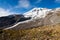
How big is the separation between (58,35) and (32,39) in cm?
301

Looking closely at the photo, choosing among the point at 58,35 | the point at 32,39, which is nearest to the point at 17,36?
the point at 32,39

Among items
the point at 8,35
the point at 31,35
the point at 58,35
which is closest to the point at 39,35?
the point at 31,35

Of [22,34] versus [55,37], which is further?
[22,34]

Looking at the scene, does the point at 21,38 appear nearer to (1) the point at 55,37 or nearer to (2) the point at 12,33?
(2) the point at 12,33

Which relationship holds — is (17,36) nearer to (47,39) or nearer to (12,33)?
(12,33)

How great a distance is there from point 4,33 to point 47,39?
487 cm

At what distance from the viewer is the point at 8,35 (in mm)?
19031

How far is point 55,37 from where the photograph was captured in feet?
61.0

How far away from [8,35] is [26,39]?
2161 mm

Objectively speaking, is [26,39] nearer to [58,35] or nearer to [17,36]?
[17,36]

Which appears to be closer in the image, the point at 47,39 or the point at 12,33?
the point at 47,39

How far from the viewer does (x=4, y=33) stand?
1942 centimetres

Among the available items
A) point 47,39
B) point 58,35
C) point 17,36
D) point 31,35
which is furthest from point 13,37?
point 58,35

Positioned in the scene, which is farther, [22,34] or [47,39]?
[22,34]
